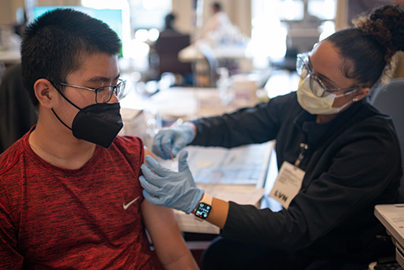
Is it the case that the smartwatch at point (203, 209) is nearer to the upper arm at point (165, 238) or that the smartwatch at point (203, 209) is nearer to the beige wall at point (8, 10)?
the upper arm at point (165, 238)

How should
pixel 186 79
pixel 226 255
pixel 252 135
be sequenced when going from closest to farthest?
1. pixel 226 255
2. pixel 252 135
3. pixel 186 79

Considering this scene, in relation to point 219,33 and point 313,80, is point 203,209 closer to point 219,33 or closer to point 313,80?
point 313,80

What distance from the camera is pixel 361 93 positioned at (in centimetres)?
131

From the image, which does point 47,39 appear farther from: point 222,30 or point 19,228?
point 222,30

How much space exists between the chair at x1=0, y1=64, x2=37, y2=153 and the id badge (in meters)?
1.06

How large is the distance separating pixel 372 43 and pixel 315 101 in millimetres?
282

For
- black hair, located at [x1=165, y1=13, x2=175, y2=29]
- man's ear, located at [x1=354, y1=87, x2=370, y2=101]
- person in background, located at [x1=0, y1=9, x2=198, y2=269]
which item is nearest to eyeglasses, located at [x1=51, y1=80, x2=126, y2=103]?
person in background, located at [x1=0, y1=9, x2=198, y2=269]

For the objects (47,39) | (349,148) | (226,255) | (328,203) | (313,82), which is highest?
(47,39)

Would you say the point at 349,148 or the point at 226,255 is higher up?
the point at 349,148

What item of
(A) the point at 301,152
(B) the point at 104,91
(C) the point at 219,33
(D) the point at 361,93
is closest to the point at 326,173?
(A) the point at 301,152

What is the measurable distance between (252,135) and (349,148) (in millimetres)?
558

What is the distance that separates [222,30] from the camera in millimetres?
5590

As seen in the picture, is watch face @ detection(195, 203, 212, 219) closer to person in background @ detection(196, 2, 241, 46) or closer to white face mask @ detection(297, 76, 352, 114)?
white face mask @ detection(297, 76, 352, 114)

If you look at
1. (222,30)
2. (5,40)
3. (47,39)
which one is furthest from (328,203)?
(5,40)
